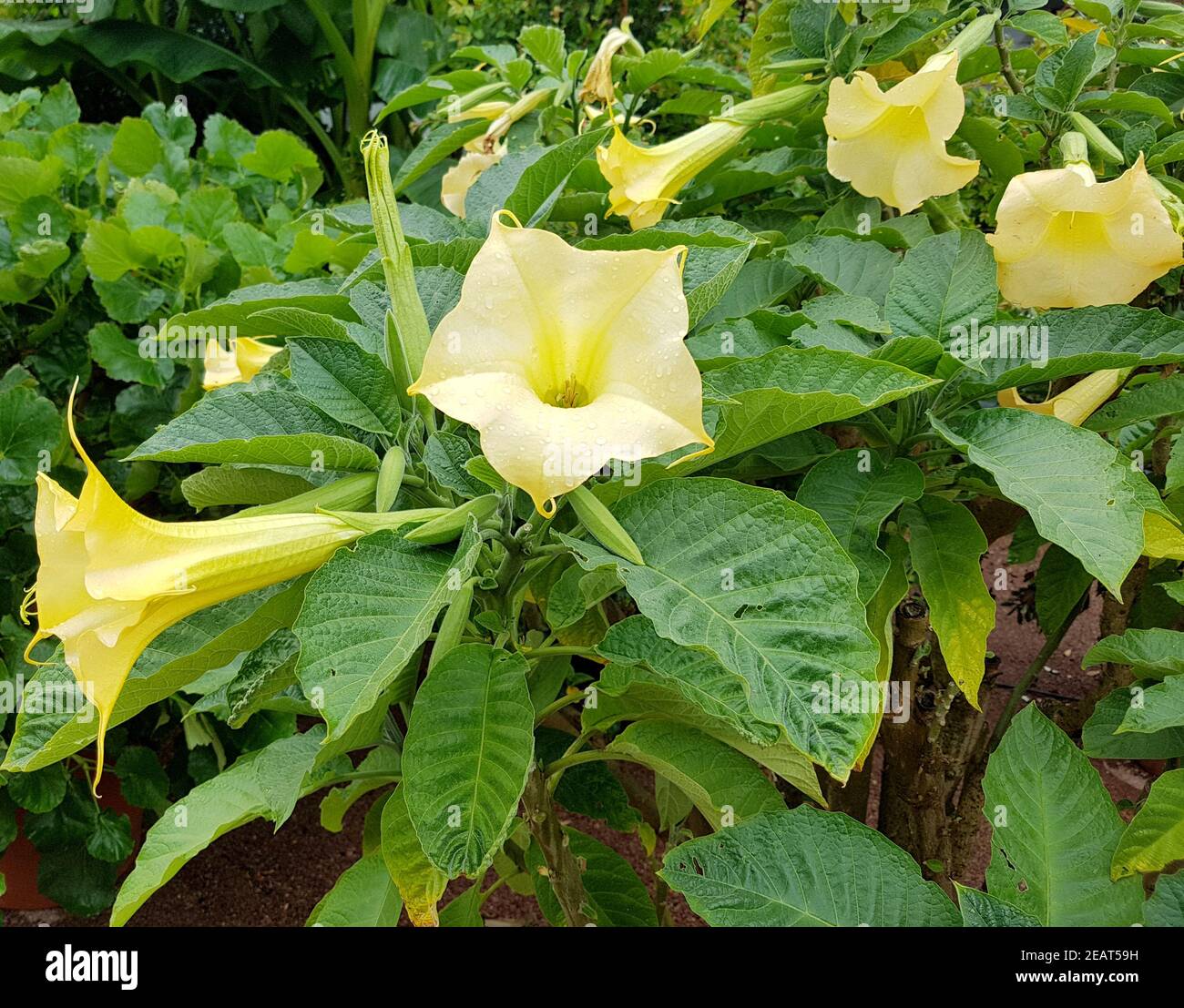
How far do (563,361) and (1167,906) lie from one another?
0.50 meters

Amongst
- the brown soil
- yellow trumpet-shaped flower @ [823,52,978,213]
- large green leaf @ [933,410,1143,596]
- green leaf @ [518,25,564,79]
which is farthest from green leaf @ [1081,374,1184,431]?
the brown soil

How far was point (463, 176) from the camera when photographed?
1165mm

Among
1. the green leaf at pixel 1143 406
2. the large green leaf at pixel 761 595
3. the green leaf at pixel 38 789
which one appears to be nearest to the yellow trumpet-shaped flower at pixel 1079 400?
the green leaf at pixel 1143 406

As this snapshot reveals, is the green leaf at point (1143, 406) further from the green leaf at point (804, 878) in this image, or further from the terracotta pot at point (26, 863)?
the terracotta pot at point (26, 863)

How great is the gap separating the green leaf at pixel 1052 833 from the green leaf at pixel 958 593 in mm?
55

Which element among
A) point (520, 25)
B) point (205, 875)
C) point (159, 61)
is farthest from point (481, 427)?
point (159, 61)

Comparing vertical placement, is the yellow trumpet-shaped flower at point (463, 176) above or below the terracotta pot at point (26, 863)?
above

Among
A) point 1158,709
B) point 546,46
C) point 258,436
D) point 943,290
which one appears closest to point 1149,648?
point 1158,709

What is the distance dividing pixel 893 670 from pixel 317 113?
3.77 meters

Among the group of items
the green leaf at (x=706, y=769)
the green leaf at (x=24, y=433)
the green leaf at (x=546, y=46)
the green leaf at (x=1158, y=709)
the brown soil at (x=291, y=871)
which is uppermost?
the green leaf at (x=546, y=46)

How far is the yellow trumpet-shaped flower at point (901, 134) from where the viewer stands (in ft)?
2.78

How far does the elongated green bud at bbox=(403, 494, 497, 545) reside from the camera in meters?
0.59
